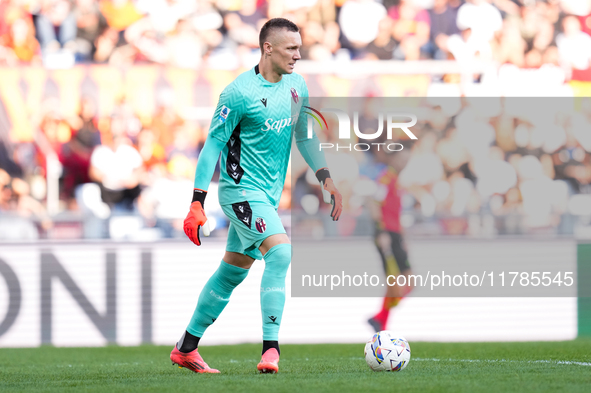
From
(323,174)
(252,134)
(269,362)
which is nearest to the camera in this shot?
(269,362)

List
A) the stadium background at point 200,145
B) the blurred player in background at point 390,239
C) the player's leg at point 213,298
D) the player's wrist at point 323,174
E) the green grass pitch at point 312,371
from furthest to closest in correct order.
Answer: the blurred player in background at point 390,239, the stadium background at point 200,145, the player's wrist at point 323,174, the player's leg at point 213,298, the green grass pitch at point 312,371

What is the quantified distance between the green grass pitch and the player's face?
5.58 feet

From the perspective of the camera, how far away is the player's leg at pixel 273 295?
412cm

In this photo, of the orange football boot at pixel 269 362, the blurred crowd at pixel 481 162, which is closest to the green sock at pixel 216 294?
the orange football boot at pixel 269 362

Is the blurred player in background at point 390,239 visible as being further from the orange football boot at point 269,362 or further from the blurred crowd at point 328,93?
the orange football boot at point 269,362

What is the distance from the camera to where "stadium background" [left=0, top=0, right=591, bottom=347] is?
8.16 meters

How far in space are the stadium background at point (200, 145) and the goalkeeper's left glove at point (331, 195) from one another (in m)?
3.70

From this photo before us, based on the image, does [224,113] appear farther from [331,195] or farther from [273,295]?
[273,295]

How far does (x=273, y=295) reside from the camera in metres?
4.17

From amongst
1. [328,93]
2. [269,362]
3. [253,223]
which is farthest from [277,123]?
[328,93]

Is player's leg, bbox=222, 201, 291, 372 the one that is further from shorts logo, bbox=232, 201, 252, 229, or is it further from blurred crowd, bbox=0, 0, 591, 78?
blurred crowd, bbox=0, 0, 591, 78

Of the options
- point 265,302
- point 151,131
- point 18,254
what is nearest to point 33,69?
point 151,131

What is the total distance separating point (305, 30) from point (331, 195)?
7654 mm

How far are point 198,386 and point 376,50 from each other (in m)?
8.80
